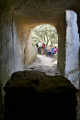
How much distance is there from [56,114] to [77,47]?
4316 millimetres

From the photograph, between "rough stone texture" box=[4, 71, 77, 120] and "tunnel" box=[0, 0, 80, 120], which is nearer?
"rough stone texture" box=[4, 71, 77, 120]

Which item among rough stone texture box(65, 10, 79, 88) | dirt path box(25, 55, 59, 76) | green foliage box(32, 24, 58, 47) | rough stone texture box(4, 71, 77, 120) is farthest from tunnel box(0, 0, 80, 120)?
green foliage box(32, 24, 58, 47)

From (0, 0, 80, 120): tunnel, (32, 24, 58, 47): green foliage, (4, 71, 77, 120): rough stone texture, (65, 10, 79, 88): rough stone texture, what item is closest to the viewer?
(4, 71, 77, 120): rough stone texture

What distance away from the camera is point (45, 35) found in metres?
16.9

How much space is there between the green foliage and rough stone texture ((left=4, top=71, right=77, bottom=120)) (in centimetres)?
1480

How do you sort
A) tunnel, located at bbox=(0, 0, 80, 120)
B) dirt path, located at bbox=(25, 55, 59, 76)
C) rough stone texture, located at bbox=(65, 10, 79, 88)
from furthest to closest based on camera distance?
dirt path, located at bbox=(25, 55, 59, 76), rough stone texture, located at bbox=(65, 10, 79, 88), tunnel, located at bbox=(0, 0, 80, 120)

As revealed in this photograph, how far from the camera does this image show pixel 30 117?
5.79 ft

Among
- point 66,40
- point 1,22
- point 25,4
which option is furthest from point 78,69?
point 1,22

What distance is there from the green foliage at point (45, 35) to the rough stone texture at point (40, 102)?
1480cm

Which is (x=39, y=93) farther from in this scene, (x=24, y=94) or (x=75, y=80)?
(x=75, y=80)

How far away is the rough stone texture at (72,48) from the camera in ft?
16.3

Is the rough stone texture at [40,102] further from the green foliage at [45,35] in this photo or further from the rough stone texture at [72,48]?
the green foliage at [45,35]

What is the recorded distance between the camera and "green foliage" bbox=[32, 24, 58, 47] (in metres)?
16.2

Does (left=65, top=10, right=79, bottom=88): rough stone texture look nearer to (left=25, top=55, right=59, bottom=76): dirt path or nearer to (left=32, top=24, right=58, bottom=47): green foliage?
(left=25, top=55, right=59, bottom=76): dirt path
